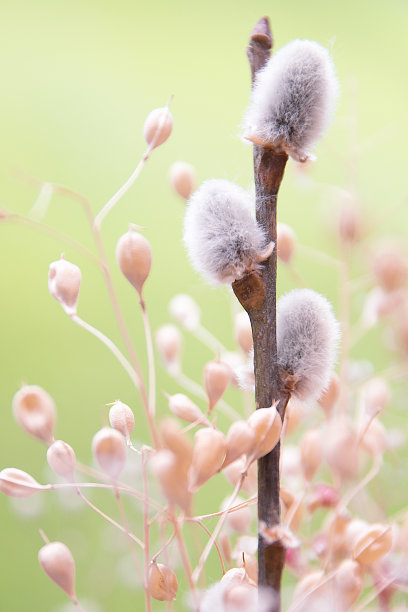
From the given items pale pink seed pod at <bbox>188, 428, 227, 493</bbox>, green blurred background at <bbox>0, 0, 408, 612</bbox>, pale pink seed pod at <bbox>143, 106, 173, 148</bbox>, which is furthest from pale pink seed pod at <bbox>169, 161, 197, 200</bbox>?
green blurred background at <bbox>0, 0, 408, 612</bbox>

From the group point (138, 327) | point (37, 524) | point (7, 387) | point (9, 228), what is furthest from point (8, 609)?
point (9, 228)

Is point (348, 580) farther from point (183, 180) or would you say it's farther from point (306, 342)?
point (183, 180)

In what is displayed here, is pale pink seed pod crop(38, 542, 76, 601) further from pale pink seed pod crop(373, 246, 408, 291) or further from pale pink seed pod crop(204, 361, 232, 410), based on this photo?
pale pink seed pod crop(373, 246, 408, 291)

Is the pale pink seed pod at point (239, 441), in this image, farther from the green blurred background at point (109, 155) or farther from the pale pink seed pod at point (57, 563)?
the green blurred background at point (109, 155)

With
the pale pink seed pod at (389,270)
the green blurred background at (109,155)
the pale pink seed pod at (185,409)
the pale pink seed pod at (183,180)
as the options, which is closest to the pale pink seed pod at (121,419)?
the pale pink seed pod at (185,409)

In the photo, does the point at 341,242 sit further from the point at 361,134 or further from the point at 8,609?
the point at 361,134
